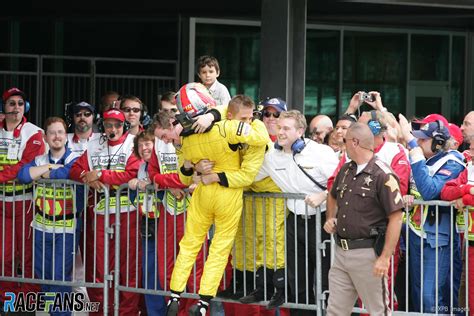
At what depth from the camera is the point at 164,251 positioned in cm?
1018

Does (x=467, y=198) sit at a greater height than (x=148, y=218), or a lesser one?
greater

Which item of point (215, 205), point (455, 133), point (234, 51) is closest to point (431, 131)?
point (455, 133)

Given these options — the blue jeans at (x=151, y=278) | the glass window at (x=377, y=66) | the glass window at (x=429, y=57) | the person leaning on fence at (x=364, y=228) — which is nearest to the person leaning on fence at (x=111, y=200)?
the blue jeans at (x=151, y=278)

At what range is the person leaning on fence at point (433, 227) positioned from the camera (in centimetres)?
907

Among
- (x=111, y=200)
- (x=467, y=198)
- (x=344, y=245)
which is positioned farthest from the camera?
(x=111, y=200)

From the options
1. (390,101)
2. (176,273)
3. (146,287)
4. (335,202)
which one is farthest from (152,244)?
(390,101)

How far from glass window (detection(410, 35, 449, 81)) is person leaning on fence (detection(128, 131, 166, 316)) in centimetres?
1035

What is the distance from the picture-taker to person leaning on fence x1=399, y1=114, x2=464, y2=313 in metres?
9.07

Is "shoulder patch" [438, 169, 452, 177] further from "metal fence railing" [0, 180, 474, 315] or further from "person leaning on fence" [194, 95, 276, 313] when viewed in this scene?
"person leaning on fence" [194, 95, 276, 313]

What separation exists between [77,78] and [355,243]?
9992 mm

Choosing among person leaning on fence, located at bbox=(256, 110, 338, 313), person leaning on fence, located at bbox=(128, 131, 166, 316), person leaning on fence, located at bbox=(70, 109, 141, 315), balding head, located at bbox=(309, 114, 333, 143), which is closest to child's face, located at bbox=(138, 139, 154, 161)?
person leaning on fence, located at bbox=(128, 131, 166, 316)

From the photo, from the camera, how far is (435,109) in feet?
65.3

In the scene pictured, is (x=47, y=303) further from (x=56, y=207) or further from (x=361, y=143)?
(x=361, y=143)

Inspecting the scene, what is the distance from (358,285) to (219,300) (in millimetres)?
1854
